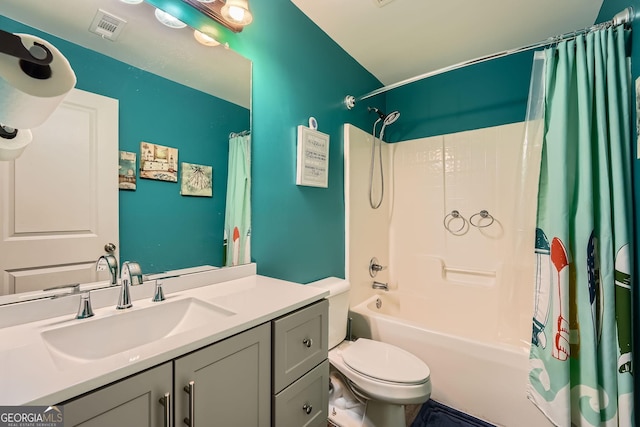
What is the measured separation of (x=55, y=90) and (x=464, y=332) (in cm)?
266

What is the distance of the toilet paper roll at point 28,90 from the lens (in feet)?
1.80

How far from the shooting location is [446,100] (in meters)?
2.39

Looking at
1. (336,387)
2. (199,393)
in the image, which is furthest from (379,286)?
(199,393)

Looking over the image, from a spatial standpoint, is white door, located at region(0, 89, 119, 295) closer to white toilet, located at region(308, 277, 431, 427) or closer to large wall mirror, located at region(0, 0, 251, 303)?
large wall mirror, located at region(0, 0, 251, 303)

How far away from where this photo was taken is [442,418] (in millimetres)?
1613

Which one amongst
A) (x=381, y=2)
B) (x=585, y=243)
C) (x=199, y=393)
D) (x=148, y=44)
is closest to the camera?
(x=199, y=393)

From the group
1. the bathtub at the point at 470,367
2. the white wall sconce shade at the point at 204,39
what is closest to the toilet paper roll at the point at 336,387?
the bathtub at the point at 470,367

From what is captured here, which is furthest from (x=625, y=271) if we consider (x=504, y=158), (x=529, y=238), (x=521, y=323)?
(x=504, y=158)

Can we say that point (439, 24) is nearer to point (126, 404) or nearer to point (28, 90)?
point (28, 90)

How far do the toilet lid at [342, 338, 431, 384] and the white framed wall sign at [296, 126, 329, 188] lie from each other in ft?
3.40

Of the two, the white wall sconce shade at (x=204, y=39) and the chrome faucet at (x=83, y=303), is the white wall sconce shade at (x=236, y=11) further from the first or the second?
the chrome faucet at (x=83, y=303)

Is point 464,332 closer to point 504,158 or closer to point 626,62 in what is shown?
point 504,158

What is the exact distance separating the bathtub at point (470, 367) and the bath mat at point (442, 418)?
1.2 inches

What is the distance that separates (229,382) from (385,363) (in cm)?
100
